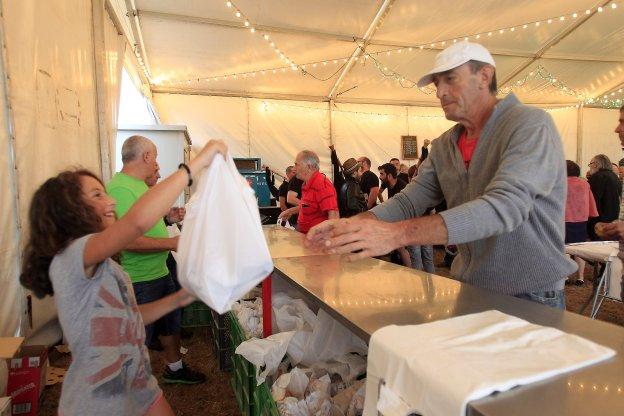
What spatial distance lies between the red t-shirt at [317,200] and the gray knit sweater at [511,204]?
6.70 feet

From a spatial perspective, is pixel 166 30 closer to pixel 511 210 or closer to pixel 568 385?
pixel 511 210

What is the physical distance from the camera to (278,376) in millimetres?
1566

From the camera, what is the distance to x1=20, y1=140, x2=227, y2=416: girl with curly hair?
1.02m

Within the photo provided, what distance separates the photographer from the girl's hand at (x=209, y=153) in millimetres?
1040

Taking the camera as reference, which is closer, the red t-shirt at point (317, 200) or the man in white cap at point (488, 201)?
the man in white cap at point (488, 201)

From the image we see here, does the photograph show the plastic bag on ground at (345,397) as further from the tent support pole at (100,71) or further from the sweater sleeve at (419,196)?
the tent support pole at (100,71)

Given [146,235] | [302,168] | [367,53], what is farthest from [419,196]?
[367,53]

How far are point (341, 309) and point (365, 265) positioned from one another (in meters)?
0.68

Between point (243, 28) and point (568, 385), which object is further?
point (243, 28)

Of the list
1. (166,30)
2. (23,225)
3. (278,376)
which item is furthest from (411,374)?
(166,30)

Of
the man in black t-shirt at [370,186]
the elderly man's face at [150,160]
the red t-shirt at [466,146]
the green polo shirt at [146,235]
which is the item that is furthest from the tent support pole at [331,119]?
the red t-shirt at [466,146]

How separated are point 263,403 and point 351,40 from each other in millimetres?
5824

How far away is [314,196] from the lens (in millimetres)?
3611

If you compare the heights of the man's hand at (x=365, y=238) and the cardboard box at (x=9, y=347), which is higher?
the man's hand at (x=365, y=238)
